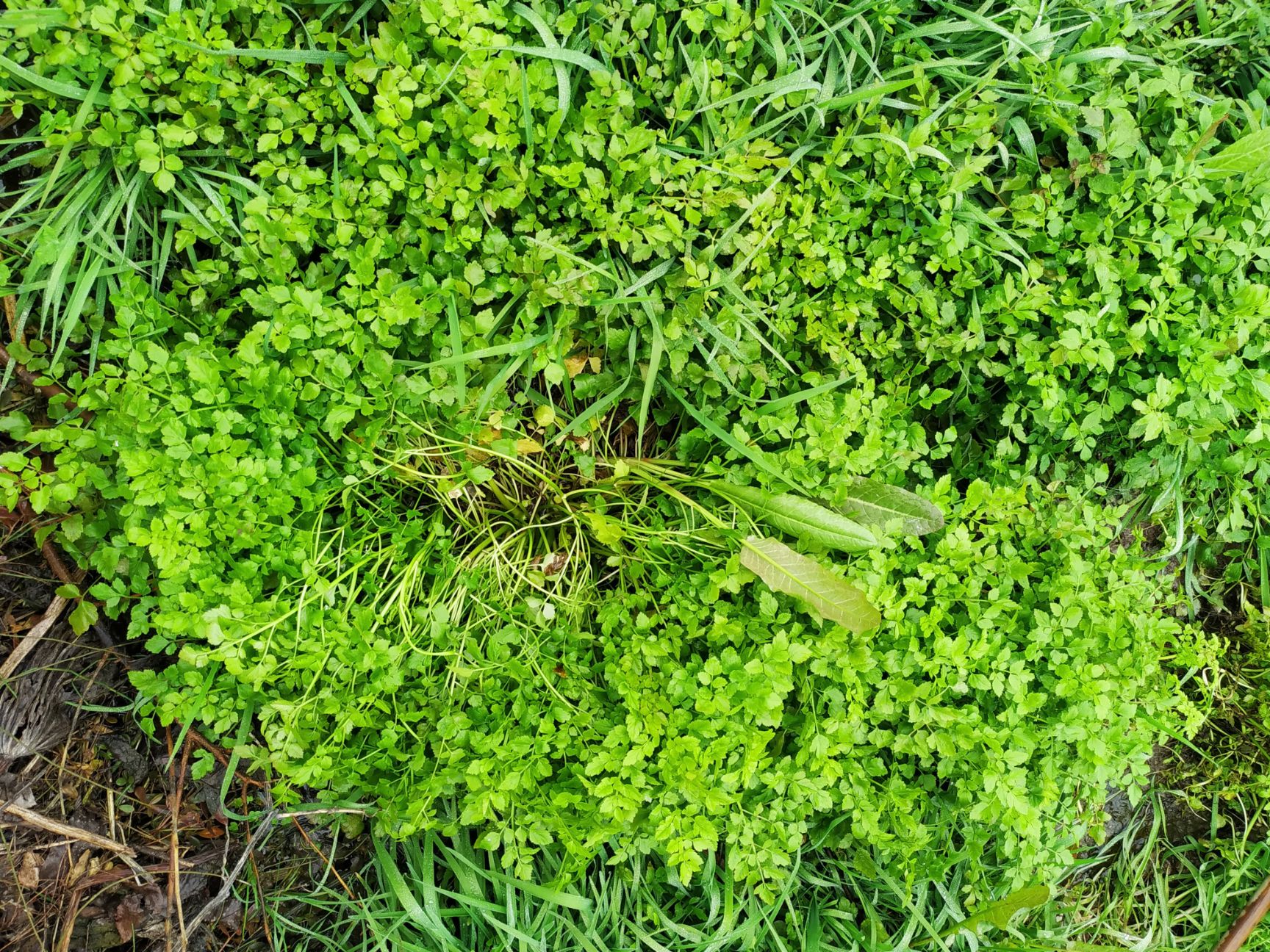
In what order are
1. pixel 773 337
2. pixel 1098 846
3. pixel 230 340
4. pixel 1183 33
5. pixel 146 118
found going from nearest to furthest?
1. pixel 146 118
2. pixel 230 340
3. pixel 773 337
4. pixel 1183 33
5. pixel 1098 846

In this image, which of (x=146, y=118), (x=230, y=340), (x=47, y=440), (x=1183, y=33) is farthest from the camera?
(x=1183, y=33)

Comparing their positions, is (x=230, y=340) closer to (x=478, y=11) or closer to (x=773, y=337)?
(x=478, y=11)

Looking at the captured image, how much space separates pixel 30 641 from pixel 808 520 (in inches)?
78.3

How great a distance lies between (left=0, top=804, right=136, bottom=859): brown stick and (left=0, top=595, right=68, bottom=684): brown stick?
1.09 feet

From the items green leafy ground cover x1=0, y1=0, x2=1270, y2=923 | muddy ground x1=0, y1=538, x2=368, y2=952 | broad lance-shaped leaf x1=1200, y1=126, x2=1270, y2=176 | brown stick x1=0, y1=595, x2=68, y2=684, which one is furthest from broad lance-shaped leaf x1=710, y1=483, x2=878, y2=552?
brown stick x1=0, y1=595, x2=68, y2=684

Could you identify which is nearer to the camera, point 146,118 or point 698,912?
point 146,118

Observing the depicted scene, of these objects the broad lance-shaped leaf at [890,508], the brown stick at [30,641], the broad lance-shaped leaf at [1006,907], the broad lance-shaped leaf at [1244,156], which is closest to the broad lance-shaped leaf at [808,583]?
the broad lance-shaped leaf at [890,508]

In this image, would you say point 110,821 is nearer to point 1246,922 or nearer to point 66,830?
point 66,830

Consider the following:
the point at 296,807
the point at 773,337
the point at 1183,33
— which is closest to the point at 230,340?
the point at 296,807

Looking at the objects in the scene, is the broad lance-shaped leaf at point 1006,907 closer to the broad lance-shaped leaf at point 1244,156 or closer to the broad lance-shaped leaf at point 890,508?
the broad lance-shaped leaf at point 890,508

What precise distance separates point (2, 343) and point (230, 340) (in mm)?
564

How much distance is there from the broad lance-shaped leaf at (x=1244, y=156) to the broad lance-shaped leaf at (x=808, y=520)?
1.27 meters

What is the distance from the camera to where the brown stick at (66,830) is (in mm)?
2066

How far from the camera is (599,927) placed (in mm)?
2146
